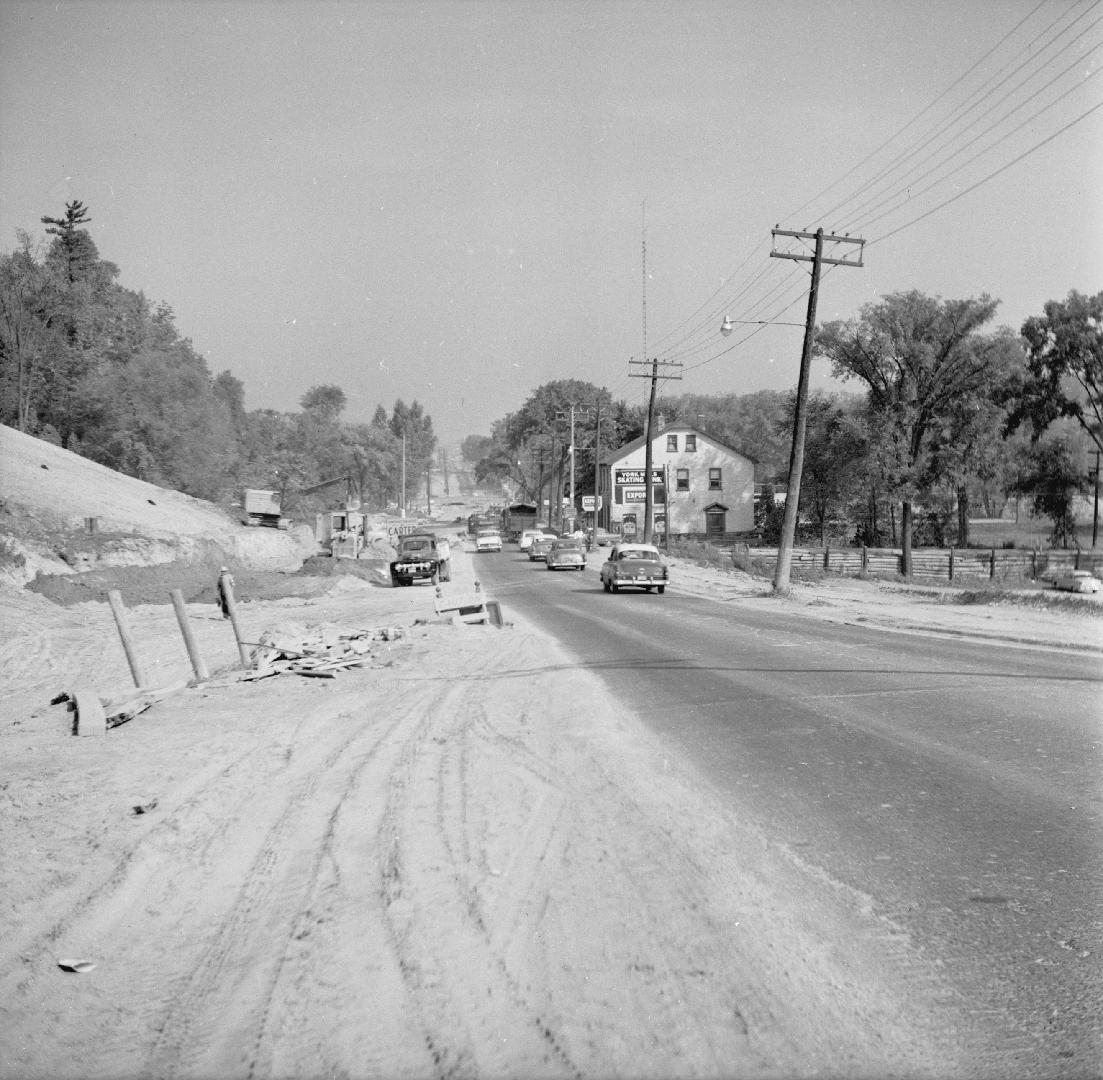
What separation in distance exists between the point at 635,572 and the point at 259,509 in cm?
2854

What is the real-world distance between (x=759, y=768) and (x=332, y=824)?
3.28 meters

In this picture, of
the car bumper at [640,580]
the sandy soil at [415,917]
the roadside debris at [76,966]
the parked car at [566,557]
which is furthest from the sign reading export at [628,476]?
the roadside debris at [76,966]

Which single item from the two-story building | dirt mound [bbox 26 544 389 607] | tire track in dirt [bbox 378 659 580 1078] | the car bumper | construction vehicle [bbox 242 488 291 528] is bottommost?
dirt mound [bbox 26 544 389 607]

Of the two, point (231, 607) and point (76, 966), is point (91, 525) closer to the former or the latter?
point (231, 607)

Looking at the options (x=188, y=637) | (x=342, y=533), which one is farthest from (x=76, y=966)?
(x=342, y=533)

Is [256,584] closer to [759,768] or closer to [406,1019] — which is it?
[759,768]

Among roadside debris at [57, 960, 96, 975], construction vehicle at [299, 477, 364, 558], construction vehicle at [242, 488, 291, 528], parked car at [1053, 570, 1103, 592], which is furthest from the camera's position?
construction vehicle at [299, 477, 364, 558]

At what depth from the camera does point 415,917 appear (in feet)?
14.3

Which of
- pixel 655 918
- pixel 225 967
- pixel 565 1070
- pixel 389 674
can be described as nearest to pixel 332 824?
pixel 225 967

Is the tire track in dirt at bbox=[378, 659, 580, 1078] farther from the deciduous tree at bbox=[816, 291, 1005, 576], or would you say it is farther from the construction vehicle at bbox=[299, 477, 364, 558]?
the deciduous tree at bbox=[816, 291, 1005, 576]

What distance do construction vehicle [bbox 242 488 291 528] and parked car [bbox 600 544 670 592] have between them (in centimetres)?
2621

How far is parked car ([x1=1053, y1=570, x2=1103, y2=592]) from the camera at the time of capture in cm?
3303

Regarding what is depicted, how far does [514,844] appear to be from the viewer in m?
5.41

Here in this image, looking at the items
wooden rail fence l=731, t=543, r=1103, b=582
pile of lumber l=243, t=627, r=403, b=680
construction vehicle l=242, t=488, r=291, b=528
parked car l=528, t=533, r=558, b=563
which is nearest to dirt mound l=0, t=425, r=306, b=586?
construction vehicle l=242, t=488, r=291, b=528
